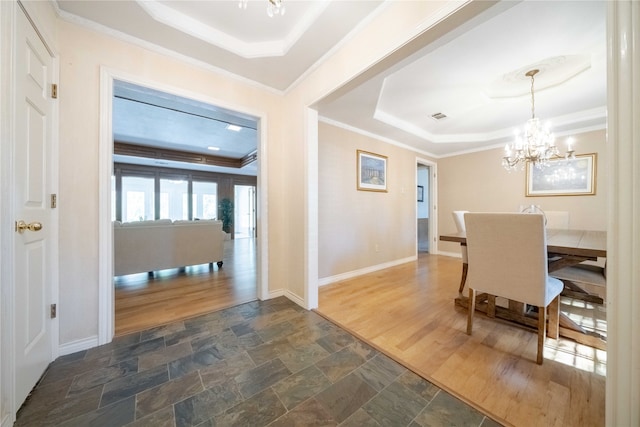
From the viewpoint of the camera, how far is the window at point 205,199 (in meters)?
7.62

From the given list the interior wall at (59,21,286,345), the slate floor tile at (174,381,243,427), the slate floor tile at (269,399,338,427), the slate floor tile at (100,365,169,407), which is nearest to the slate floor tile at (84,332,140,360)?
the interior wall at (59,21,286,345)

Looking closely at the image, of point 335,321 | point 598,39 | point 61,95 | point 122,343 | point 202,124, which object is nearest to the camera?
point 61,95

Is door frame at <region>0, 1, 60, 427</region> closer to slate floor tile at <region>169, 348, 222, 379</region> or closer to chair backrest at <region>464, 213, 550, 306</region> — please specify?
slate floor tile at <region>169, 348, 222, 379</region>

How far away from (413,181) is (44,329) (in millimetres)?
5061

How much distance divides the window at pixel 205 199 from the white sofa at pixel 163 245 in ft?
14.7

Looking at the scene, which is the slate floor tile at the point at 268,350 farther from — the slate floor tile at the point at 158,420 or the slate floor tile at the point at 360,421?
the slate floor tile at the point at 360,421

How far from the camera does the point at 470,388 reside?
4.22ft

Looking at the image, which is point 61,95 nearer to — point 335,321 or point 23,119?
point 23,119

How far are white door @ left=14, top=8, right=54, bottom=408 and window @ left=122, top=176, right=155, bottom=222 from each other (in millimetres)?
6405

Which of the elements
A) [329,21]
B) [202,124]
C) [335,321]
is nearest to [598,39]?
[329,21]

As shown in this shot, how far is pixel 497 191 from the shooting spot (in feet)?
14.4

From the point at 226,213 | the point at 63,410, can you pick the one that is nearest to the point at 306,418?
the point at 63,410

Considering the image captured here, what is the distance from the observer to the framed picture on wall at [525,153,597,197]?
3498 mm

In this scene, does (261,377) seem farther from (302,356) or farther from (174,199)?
(174,199)
